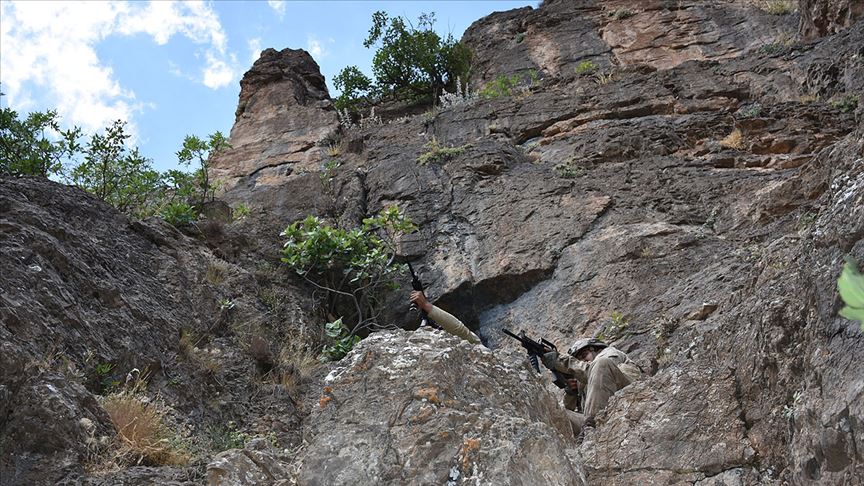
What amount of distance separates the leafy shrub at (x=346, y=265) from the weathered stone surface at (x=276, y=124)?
314 cm

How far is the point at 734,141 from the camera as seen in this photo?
457 inches

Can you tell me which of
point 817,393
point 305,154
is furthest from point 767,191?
point 305,154

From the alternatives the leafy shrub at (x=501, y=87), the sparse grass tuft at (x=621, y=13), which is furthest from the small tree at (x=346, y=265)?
the sparse grass tuft at (x=621, y=13)

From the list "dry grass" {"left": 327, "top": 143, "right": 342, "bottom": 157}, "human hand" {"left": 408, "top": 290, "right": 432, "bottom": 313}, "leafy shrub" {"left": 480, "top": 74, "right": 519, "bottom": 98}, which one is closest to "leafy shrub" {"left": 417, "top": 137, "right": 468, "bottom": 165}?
"dry grass" {"left": 327, "top": 143, "right": 342, "bottom": 157}

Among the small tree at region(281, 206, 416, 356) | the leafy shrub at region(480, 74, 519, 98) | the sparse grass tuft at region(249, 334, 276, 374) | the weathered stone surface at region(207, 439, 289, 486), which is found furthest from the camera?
the leafy shrub at region(480, 74, 519, 98)

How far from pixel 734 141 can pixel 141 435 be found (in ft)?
29.7

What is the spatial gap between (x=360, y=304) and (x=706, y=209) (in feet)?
14.1

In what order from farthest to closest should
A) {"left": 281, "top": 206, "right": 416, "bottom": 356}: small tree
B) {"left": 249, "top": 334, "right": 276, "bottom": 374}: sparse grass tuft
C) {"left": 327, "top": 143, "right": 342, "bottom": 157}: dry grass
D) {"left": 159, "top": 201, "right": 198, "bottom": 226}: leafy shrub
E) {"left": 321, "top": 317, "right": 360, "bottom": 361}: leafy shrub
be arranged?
{"left": 327, "top": 143, "right": 342, "bottom": 157}: dry grass
{"left": 159, "top": 201, "right": 198, "bottom": 226}: leafy shrub
{"left": 281, "top": 206, "right": 416, "bottom": 356}: small tree
{"left": 321, "top": 317, "right": 360, "bottom": 361}: leafy shrub
{"left": 249, "top": 334, "right": 276, "bottom": 374}: sparse grass tuft

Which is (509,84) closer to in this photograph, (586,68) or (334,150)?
(586,68)

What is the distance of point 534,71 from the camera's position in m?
17.6

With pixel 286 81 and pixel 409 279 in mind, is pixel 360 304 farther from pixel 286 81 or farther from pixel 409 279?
pixel 286 81

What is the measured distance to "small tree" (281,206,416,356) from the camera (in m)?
10.2

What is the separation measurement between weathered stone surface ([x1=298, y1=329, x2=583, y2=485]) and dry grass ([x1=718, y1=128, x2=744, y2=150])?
792cm

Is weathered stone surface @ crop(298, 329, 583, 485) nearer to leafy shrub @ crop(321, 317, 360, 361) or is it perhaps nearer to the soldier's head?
the soldier's head
